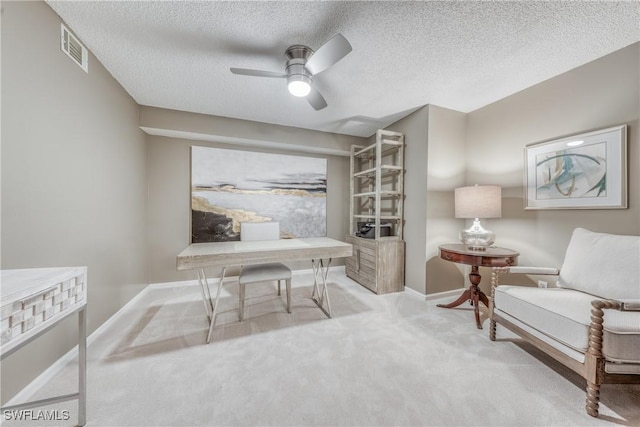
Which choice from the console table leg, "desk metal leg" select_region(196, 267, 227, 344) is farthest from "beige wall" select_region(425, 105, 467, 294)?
the console table leg

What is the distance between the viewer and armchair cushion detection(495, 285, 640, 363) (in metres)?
1.16

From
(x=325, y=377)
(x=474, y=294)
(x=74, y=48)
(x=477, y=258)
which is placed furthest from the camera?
(x=474, y=294)

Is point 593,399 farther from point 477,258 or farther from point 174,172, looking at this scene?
point 174,172

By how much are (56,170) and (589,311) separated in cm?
359

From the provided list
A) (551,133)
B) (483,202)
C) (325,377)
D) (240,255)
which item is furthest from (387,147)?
(325,377)

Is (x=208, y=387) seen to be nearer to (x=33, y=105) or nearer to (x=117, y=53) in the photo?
(x=33, y=105)

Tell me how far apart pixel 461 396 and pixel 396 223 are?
2130 millimetres

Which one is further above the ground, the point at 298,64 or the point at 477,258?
the point at 298,64

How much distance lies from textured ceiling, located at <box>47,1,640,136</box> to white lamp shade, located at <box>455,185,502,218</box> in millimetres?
1103

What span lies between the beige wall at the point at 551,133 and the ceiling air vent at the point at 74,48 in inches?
A: 158

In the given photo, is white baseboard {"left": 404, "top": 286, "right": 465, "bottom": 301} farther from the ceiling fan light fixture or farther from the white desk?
the ceiling fan light fixture

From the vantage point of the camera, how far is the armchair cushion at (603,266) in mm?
1444

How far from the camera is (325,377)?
4.81 ft

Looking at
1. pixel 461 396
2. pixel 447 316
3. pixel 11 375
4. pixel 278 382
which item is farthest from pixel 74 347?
pixel 447 316
